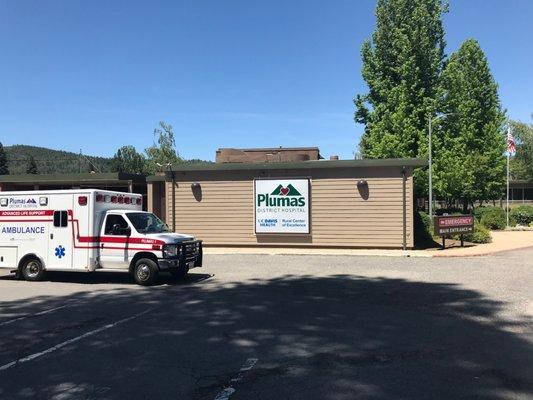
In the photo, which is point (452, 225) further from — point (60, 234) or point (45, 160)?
point (45, 160)

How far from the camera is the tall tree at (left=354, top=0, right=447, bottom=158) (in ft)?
110

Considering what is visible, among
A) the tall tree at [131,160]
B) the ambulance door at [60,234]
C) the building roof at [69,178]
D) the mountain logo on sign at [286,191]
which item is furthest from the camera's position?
the tall tree at [131,160]

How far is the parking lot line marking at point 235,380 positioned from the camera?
5.15 m

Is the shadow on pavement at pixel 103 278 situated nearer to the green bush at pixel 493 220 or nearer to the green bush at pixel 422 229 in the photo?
the green bush at pixel 422 229

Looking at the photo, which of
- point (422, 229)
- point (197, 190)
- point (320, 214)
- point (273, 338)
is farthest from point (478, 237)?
point (273, 338)

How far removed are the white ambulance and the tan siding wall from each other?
8.41m

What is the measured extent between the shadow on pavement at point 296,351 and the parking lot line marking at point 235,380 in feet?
0.22

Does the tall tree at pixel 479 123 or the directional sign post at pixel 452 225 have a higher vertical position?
the tall tree at pixel 479 123

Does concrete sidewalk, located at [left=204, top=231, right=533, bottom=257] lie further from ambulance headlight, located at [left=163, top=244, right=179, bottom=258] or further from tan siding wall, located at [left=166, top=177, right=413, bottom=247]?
ambulance headlight, located at [left=163, top=244, right=179, bottom=258]

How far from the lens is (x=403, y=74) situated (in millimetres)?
34312

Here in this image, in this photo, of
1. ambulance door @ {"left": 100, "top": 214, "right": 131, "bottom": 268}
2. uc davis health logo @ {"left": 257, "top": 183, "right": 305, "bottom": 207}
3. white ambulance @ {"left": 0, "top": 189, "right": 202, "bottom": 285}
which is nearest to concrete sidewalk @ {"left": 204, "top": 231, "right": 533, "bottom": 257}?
uc davis health logo @ {"left": 257, "top": 183, "right": 305, "bottom": 207}

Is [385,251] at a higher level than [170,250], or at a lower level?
lower

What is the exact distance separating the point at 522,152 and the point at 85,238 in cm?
5599

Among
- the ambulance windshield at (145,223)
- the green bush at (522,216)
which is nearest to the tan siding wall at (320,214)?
the ambulance windshield at (145,223)
